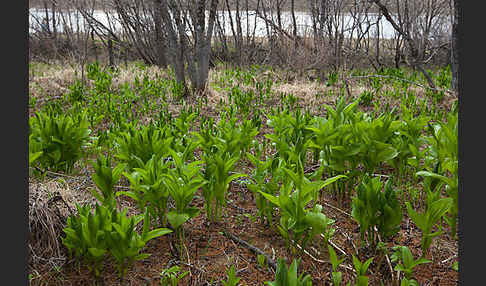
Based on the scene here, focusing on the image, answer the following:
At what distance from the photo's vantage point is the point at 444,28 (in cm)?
1259

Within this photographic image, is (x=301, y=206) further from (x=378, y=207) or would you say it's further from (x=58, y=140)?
(x=58, y=140)

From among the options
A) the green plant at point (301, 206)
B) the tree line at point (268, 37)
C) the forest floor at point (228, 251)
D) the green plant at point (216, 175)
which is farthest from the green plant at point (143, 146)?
the tree line at point (268, 37)

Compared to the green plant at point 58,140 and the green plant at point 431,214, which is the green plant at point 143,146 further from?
the green plant at point 431,214

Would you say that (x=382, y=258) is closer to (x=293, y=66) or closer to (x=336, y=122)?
(x=336, y=122)

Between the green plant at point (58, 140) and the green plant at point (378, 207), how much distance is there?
222 cm

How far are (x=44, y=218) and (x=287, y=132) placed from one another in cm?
206

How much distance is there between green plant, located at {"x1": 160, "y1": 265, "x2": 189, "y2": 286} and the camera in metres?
1.94

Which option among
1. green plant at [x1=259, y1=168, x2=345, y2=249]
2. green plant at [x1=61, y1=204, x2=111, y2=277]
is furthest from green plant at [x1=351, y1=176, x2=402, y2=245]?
green plant at [x1=61, y1=204, x2=111, y2=277]

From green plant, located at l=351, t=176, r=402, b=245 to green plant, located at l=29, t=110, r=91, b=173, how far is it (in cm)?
222

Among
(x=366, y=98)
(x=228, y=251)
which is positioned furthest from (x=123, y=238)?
(x=366, y=98)

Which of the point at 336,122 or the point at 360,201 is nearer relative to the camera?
the point at 360,201


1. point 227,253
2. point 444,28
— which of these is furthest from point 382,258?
point 444,28

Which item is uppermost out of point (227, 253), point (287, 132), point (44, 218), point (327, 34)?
point (327, 34)

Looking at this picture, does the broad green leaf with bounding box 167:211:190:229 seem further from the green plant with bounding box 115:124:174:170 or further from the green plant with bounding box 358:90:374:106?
the green plant with bounding box 358:90:374:106
